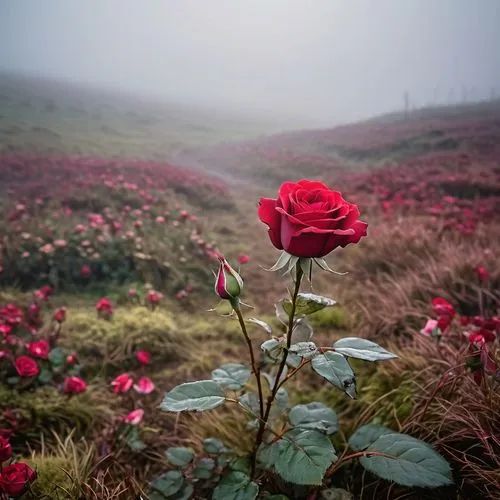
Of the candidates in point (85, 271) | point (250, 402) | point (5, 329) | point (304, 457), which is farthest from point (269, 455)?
point (85, 271)

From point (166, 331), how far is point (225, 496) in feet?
6.18

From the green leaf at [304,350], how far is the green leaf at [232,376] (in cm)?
26

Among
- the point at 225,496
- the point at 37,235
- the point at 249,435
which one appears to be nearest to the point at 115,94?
the point at 37,235

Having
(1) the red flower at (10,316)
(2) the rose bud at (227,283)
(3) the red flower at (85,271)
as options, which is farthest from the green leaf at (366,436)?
(3) the red flower at (85,271)

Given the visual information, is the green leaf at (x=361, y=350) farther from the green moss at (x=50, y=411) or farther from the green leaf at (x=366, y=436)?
the green moss at (x=50, y=411)

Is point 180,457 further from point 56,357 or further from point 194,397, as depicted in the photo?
point 56,357

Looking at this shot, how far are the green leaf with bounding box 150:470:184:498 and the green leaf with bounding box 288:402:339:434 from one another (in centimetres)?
41

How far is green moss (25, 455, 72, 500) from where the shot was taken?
114 cm

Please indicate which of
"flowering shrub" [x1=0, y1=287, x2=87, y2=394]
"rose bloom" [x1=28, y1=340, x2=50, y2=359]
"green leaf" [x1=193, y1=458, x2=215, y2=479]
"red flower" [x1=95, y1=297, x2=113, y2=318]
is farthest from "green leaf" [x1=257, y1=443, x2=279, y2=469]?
"red flower" [x1=95, y1=297, x2=113, y2=318]

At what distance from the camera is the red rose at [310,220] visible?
686 mm

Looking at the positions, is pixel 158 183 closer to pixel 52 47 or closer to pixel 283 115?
pixel 52 47

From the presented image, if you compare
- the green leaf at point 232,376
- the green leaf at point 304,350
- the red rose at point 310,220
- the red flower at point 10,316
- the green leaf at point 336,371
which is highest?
the red rose at point 310,220

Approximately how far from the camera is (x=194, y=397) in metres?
0.89

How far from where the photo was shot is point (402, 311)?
2.35 metres
